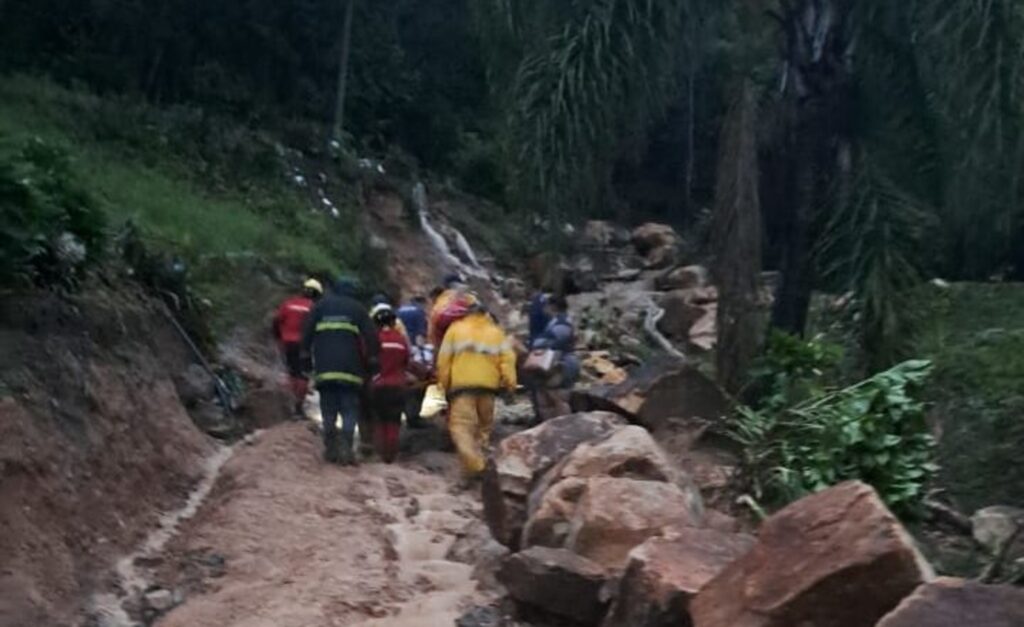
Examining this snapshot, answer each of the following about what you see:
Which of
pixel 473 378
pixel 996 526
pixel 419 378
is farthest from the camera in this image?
pixel 419 378

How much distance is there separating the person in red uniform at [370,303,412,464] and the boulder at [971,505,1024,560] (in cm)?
486

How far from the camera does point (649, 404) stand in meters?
9.62

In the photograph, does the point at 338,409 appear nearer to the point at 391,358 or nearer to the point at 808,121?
the point at 391,358

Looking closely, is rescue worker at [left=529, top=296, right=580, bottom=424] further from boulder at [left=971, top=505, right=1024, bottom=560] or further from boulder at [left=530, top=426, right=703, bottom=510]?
boulder at [left=971, top=505, right=1024, bottom=560]

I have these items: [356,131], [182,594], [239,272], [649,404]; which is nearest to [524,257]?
[356,131]

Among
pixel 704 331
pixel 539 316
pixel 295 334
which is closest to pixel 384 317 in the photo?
pixel 295 334

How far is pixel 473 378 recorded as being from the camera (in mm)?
10234

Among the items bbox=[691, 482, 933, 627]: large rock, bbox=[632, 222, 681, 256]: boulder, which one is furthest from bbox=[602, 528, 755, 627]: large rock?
bbox=[632, 222, 681, 256]: boulder

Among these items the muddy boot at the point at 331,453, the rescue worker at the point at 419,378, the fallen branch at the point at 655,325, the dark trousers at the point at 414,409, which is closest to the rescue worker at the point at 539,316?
the rescue worker at the point at 419,378

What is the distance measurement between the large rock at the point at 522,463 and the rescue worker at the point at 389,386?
2647 mm

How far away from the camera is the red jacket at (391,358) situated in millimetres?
10711

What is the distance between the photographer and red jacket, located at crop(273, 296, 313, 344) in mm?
12562

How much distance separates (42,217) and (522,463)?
11.6 feet

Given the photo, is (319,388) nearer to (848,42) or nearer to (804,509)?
(848,42)
